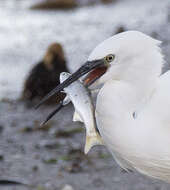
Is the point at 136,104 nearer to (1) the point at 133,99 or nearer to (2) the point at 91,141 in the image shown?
(1) the point at 133,99

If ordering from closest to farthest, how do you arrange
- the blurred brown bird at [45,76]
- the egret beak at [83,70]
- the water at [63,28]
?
the egret beak at [83,70]
the blurred brown bird at [45,76]
the water at [63,28]

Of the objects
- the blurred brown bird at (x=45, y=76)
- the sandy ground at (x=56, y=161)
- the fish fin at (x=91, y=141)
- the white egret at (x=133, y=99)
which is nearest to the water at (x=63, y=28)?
the blurred brown bird at (x=45, y=76)

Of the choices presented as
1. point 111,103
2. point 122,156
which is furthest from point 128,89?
point 122,156

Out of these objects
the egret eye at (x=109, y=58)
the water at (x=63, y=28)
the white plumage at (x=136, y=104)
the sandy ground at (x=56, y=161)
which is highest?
the egret eye at (x=109, y=58)

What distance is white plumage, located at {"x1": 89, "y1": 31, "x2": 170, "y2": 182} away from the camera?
325cm

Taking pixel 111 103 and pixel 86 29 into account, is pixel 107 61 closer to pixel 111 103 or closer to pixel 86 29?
pixel 111 103

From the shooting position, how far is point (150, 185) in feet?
15.8

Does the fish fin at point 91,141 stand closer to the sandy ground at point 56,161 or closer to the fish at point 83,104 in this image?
the fish at point 83,104

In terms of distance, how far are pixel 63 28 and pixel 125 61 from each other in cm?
757

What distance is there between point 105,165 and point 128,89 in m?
1.94

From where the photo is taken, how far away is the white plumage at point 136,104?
3248 mm

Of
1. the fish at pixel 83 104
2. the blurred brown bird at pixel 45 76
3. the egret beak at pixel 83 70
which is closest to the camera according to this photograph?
the egret beak at pixel 83 70

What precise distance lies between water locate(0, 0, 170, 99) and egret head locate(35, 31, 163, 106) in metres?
4.12

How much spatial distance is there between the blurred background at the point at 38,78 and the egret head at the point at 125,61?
5.53 ft
